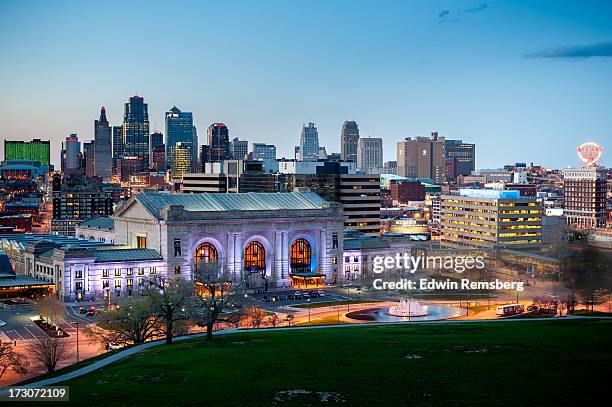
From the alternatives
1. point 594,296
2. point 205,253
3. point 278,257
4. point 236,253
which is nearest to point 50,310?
point 205,253

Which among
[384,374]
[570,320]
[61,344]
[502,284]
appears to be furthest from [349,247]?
[384,374]

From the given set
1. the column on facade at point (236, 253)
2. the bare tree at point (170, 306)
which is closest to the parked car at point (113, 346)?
the bare tree at point (170, 306)

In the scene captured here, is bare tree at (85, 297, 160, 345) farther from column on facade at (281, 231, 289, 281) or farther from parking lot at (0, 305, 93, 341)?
column on facade at (281, 231, 289, 281)

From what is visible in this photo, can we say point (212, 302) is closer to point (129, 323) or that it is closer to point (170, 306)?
point (170, 306)

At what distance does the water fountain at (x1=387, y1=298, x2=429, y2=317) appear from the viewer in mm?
123750

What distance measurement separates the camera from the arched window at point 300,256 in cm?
16536

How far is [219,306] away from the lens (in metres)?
97.9

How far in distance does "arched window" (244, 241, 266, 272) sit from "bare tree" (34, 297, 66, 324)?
45796mm

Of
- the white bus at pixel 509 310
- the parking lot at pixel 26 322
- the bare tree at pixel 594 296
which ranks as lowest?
the parking lot at pixel 26 322

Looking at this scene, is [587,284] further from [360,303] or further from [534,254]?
[534,254]

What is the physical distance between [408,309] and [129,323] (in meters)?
43.6

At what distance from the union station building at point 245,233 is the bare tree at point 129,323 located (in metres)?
47.6

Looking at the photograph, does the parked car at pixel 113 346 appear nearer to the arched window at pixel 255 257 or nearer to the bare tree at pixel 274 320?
the bare tree at pixel 274 320

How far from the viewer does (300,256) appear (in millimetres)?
166250
